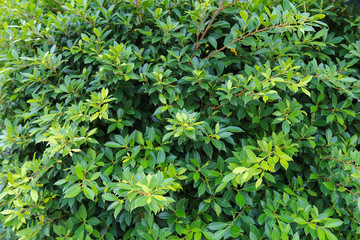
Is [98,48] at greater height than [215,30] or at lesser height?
lesser

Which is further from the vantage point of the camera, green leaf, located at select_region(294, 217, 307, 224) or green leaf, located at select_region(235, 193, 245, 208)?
green leaf, located at select_region(235, 193, 245, 208)

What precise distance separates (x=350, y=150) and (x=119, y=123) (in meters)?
1.43

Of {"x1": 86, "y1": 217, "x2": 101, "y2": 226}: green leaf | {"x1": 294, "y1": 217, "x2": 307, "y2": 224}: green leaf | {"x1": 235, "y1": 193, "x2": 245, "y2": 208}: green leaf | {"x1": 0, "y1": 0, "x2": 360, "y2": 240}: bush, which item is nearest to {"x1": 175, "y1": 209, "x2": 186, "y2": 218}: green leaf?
{"x1": 0, "y1": 0, "x2": 360, "y2": 240}: bush

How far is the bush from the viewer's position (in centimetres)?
152

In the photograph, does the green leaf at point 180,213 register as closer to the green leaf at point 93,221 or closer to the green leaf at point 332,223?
the green leaf at point 93,221

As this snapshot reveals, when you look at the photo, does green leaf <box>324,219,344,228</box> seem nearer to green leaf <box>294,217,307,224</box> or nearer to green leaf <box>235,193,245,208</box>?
green leaf <box>294,217,307,224</box>

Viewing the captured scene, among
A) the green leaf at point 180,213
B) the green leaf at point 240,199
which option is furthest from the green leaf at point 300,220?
the green leaf at point 180,213

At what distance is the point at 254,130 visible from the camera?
1.79 meters

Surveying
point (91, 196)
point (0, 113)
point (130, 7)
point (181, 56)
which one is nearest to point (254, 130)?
point (181, 56)

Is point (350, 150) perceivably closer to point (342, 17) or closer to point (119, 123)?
point (342, 17)

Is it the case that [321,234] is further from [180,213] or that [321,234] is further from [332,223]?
[180,213]

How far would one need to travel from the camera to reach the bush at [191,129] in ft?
5.00

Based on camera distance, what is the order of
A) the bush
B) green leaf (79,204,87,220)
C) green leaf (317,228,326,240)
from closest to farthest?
green leaf (317,228,326,240)
the bush
green leaf (79,204,87,220)

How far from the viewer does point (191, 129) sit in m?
1.43
